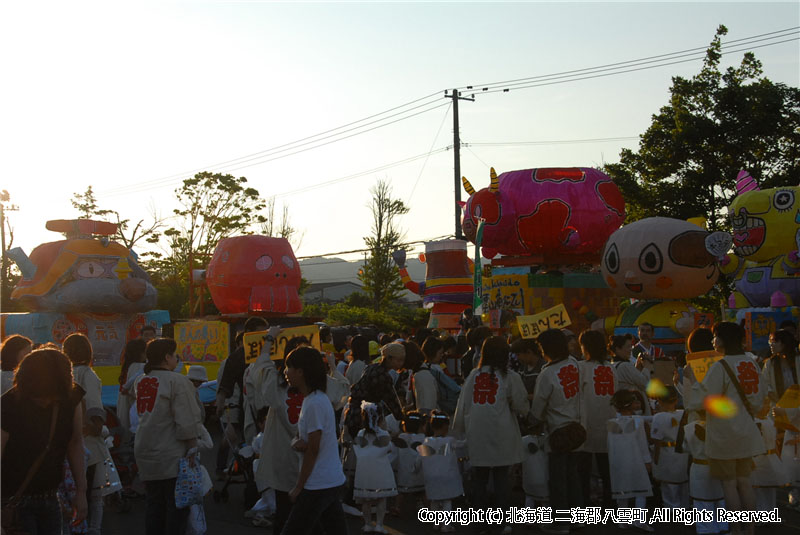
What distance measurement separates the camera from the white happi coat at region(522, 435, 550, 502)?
7.93 metres

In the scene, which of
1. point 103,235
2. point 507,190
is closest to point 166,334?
point 103,235

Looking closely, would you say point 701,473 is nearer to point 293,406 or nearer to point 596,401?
point 596,401

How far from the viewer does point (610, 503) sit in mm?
8141

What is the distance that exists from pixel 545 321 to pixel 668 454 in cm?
302

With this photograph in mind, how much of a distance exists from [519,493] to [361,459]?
2331 mm

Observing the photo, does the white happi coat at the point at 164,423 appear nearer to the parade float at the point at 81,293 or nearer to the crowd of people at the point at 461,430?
the crowd of people at the point at 461,430

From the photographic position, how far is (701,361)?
7.51 metres

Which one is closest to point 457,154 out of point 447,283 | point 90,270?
point 447,283

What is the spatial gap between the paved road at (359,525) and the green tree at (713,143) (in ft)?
70.8

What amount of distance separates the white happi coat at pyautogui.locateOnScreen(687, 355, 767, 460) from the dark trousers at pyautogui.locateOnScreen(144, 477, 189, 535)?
4.14 meters

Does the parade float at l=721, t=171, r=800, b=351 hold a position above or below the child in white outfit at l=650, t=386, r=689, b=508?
above

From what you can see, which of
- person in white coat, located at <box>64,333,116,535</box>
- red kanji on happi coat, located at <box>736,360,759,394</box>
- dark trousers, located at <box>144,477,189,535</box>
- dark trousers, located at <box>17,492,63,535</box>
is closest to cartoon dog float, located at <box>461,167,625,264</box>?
red kanji on happi coat, located at <box>736,360,759,394</box>

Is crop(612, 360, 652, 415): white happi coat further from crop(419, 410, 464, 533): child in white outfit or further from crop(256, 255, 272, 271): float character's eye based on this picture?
crop(256, 255, 272, 271): float character's eye

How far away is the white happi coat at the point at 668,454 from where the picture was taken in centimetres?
778
